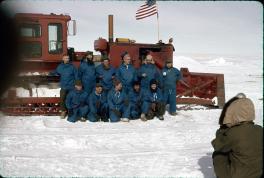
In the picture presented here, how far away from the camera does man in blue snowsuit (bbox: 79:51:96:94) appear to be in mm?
9508

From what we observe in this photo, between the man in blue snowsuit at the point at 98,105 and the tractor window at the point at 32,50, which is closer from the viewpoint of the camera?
the man in blue snowsuit at the point at 98,105

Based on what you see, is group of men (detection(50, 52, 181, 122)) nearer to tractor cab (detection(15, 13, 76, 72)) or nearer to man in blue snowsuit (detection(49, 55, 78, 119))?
man in blue snowsuit (detection(49, 55, 78, 119))

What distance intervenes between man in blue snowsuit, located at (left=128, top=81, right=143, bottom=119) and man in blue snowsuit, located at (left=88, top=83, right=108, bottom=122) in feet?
2.09

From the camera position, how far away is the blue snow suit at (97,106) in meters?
8.73

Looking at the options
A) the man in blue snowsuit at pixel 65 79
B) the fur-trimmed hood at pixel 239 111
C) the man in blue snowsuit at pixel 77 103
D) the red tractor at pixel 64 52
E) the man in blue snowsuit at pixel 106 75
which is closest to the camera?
the fur-trimmed hood at pixel 239 111

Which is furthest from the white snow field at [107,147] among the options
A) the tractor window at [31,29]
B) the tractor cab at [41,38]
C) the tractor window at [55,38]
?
the tractor window at [31,29]

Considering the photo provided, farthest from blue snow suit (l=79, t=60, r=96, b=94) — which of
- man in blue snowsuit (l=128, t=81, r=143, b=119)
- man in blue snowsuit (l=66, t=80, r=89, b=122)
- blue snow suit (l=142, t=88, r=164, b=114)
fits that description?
blue snow suit (l=142, t=88, r=164, b=114)

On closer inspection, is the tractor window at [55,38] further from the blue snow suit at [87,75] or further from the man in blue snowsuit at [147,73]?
the man in blue snowsuit at [147,73]

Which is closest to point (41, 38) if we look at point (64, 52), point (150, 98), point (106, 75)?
point (64, 52)

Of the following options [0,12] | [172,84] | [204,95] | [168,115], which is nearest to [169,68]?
[172,84]

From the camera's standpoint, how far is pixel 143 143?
678 cm

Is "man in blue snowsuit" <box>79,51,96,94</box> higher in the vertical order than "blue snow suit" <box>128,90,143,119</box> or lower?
higher

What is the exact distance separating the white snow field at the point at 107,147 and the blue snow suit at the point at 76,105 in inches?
9.9

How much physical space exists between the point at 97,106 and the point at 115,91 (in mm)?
559
